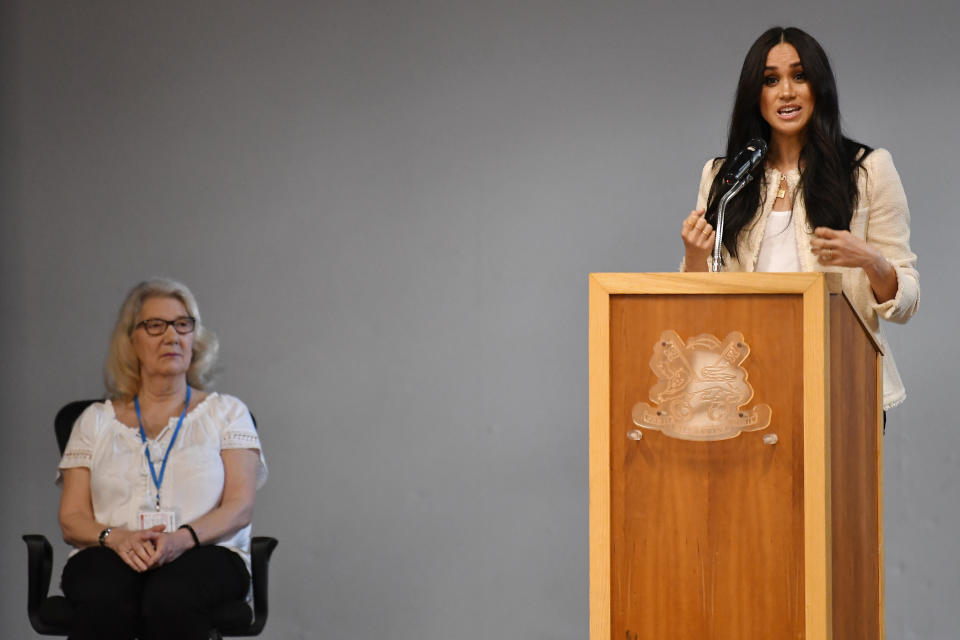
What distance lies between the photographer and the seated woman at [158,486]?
9.25 ft

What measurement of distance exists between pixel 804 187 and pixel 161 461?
1.88 metres

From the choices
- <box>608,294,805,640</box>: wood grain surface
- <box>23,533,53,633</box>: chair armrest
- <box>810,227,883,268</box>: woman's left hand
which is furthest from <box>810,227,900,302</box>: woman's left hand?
<box>23,533,53,633</box>: chair armrest

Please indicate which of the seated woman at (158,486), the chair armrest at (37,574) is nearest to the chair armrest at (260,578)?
the seated woman at (158,486)

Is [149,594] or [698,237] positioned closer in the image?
[698,237]

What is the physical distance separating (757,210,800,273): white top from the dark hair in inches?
1.7

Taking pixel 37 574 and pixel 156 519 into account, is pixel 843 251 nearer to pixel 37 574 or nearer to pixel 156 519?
pixel 156 519

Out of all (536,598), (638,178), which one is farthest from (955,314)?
(536,598)

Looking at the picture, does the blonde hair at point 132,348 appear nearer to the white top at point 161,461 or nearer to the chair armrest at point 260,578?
the white top at point 161,461

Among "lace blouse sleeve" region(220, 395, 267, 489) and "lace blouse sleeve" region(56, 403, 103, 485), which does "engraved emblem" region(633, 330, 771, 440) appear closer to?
"lace blouse sleeve" region(220, 395, 267, 489)

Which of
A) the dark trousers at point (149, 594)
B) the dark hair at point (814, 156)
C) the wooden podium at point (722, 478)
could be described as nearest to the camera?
the wooden podium at point (722, 478)

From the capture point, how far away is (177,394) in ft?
10.6

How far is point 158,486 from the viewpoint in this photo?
3076 millimetres

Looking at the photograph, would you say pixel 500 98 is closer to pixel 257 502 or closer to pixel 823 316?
pixel 257 502

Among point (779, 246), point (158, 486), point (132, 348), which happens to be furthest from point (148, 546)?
point (779, 246)
